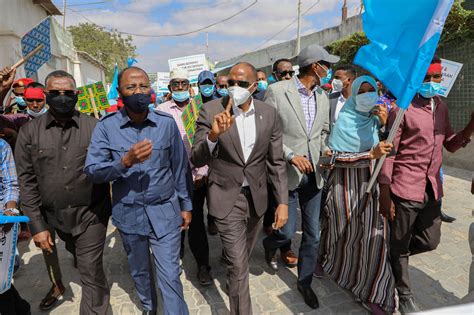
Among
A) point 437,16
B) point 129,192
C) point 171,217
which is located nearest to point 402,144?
point 437,16

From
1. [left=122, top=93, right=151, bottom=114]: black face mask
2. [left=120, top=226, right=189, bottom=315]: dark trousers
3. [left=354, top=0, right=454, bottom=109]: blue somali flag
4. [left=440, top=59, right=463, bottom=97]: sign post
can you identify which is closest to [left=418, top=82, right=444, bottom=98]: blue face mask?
[left=354, top=0, right=454, bottom=109]: blue somali flag

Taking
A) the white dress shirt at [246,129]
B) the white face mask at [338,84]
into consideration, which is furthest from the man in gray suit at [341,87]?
the white dress shirt at [246,129]

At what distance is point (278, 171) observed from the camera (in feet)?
9.05

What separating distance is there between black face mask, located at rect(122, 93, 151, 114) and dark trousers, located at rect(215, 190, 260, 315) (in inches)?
40.4

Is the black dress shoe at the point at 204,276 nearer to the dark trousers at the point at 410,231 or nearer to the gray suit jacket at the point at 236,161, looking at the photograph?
the gray suit jacket at the point at 236,161

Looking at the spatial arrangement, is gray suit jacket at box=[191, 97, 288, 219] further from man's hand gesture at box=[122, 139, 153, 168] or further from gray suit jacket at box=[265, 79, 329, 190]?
man's hand gesture at box=[122, 139, 153, 168]

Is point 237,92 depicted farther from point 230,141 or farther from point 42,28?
point 42,28

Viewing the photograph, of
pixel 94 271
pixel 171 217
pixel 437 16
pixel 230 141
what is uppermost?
pixel 437 16

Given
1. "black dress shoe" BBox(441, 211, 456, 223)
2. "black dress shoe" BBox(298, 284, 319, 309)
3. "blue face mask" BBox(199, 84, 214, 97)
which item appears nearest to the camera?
"black dress shoe" BBox(298, 284, 319, 309)

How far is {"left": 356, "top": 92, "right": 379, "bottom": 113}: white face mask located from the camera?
102 inches

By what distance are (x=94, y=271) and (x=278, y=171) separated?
167 cm

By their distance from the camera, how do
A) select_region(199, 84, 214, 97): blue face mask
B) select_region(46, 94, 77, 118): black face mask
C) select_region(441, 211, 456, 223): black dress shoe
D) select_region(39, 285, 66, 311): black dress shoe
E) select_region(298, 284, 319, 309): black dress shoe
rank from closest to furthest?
select_region(46, 94, 77, 118): black face mask → select_region(298, 284, 319, 309): black dress shoe → select_region(39, 285, 66, 311): black dress shoe → select_region(199, 84, 214, 97): blue face mask → select_region(441, 211, 456, 223): black dress shoe

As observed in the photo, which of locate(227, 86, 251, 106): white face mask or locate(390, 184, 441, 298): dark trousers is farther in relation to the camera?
locate(390, 184, 441, 298): dark trousers

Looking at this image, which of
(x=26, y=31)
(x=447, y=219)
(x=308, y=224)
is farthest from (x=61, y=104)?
(x=26, y=31)
